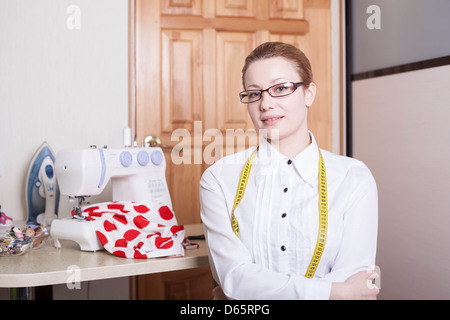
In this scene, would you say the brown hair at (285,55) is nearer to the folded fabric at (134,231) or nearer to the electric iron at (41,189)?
the folded fabric at (134,231)

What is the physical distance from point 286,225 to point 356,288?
25 cm

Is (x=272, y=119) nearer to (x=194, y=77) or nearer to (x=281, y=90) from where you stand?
(x=281, y=90)

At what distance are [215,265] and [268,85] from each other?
0.51 meters

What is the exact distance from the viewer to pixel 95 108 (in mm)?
2424

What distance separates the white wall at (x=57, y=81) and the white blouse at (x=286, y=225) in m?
1.14

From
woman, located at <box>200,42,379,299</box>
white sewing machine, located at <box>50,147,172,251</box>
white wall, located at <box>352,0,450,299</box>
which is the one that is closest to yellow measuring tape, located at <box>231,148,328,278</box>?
woman, located at <box>200,42,379,299</box>

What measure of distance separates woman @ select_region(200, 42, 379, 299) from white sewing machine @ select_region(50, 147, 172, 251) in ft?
1.27

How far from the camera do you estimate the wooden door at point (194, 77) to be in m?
2.52

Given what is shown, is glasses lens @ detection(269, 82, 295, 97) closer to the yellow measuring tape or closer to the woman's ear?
the woman's ear

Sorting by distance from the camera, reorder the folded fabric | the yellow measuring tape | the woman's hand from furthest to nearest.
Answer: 1. the folded fabric
2. the yellow measuring tape
3. the woman's hand

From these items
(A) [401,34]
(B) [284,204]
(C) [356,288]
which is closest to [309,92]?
(B) [284,204]

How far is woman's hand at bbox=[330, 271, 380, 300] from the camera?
1.24 m
